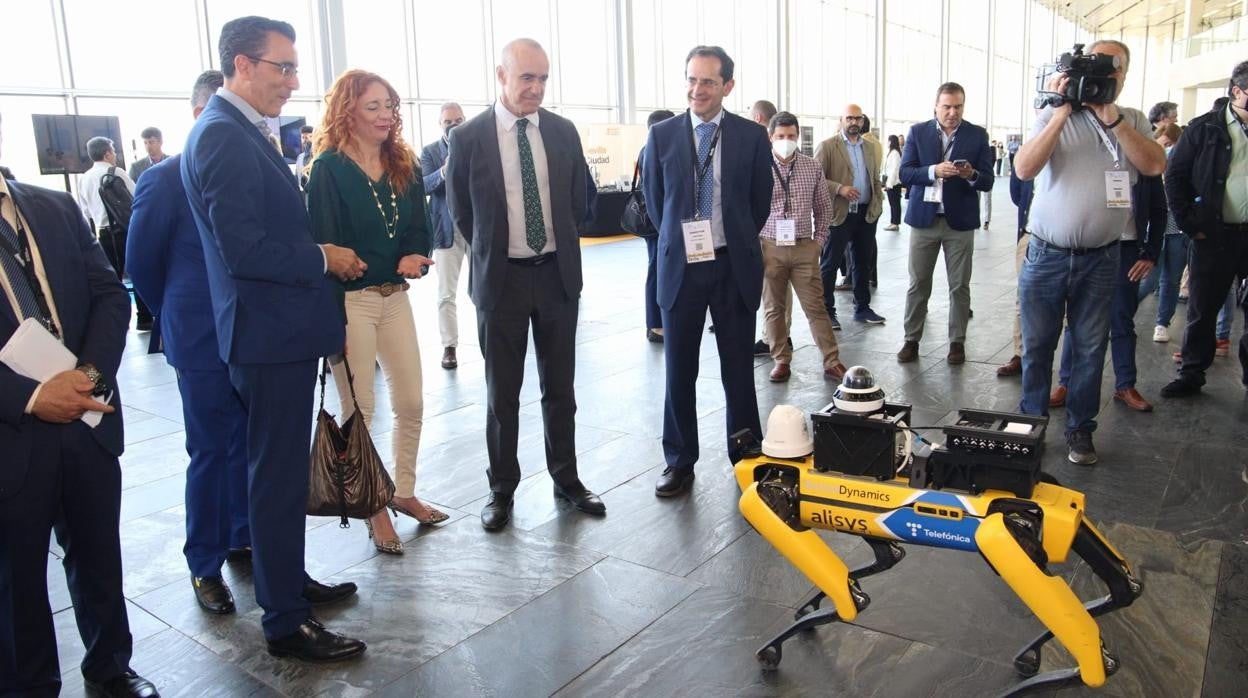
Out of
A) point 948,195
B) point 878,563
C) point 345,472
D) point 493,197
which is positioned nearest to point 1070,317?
point 948,195

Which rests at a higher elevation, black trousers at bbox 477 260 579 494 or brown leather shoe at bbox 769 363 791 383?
black trousers at bbox 477 260 579 494

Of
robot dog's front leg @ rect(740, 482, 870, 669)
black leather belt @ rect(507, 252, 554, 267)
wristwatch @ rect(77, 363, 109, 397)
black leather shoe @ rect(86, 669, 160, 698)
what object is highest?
black leather belt @ rect(507, 252, 554, 267)

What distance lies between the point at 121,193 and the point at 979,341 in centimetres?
756

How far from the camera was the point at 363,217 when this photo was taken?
3.02 metres

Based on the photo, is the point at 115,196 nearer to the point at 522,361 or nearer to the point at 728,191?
the point at 522,361

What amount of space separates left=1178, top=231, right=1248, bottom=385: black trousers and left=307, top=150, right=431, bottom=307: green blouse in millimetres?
4372

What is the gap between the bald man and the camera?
7133 millimetres

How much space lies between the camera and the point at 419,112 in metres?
13.6

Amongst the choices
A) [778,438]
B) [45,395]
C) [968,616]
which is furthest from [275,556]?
[968,616]

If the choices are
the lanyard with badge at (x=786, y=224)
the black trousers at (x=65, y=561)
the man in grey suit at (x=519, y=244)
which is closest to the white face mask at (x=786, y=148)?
the lanyard with badge at (x=786, y=224)

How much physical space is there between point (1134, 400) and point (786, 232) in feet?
7.34

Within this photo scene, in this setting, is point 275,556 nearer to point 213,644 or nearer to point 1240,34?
point 213,644

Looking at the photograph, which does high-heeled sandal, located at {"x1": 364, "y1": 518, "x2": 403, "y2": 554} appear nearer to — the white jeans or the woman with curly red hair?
the woman with curly red hair

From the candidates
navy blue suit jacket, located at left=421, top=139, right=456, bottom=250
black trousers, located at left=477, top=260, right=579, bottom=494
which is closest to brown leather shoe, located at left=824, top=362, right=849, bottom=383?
black trousers, located at left=477, top=260, right=579, bottom=494
